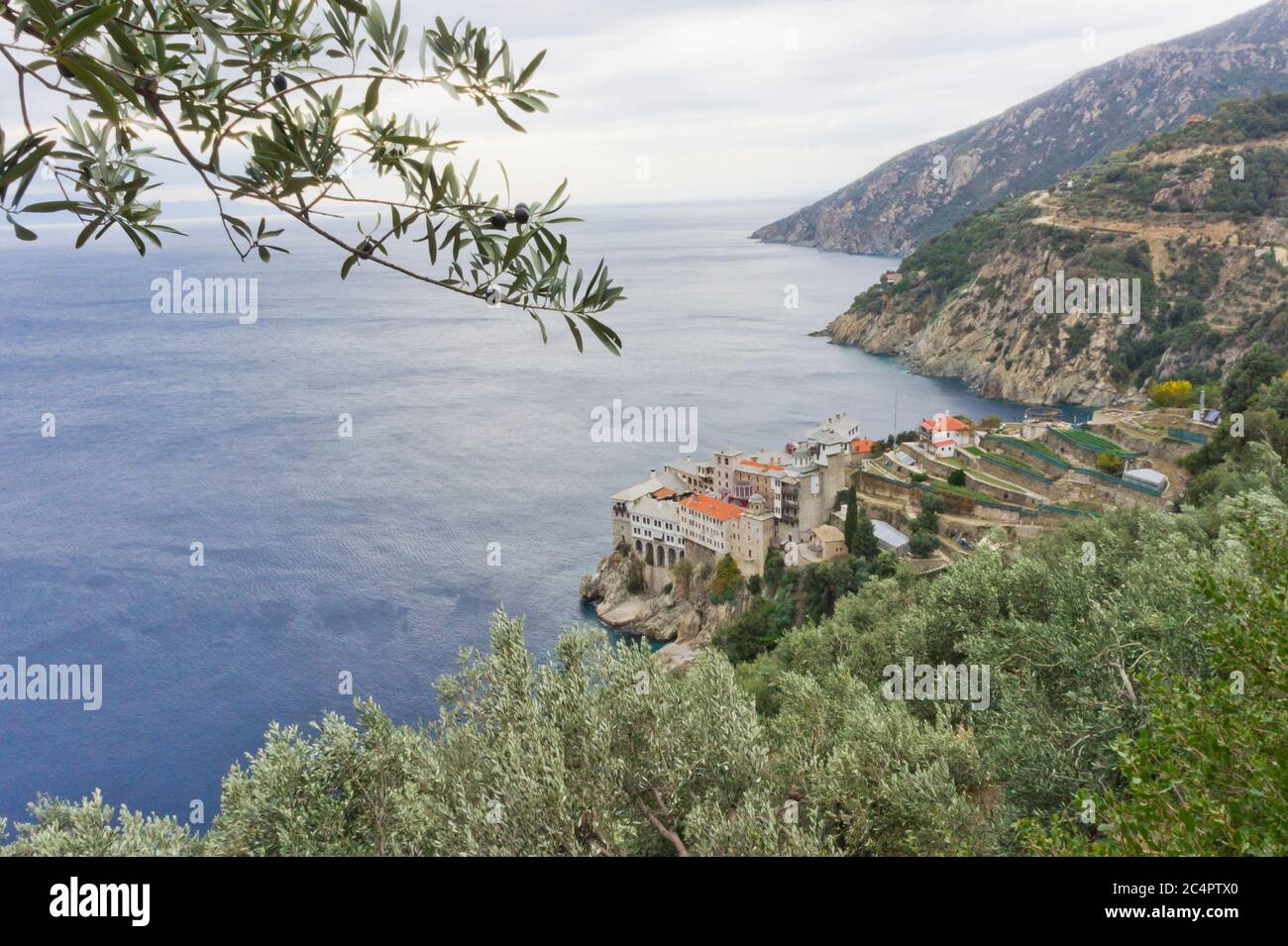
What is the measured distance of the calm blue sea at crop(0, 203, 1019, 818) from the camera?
23812 mm

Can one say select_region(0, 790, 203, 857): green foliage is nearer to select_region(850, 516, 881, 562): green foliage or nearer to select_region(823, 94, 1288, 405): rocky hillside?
select_region(850, 516, 881, 562): green foliage

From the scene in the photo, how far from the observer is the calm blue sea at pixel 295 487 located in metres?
23.8

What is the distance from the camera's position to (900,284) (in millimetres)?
67938

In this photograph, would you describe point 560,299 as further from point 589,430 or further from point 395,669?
point 589,430

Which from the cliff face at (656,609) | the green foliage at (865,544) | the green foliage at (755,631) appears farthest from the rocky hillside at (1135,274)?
the cliff face at (656,609)

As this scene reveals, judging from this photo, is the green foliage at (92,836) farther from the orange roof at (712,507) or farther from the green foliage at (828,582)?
the orange roof at (712,507)

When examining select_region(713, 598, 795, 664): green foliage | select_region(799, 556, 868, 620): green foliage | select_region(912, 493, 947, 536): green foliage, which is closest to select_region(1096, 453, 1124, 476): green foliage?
select_region(912, 493, 947, 536): green foliage

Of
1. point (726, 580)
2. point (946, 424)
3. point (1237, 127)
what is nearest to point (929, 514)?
point (726, 580)
